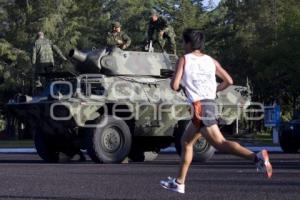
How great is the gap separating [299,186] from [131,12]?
1815 inches

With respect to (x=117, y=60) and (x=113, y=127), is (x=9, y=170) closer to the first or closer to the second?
(x=113, y=127)

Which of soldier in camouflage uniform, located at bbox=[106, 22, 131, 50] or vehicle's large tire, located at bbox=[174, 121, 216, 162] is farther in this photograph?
soldier in camouflage uniform, located at bbox=[106, 22, 131, 50]

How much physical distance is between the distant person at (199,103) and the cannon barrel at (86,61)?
9.28 meters

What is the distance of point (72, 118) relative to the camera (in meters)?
16.8

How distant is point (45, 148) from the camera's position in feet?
61.3

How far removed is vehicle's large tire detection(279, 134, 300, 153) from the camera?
2364 cm

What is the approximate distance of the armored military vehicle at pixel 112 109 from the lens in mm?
16938

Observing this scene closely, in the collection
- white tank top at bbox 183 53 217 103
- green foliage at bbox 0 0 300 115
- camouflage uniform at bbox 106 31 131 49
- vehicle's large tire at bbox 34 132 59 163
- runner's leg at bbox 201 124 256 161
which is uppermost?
green foliage at bbox 0 0 300 115

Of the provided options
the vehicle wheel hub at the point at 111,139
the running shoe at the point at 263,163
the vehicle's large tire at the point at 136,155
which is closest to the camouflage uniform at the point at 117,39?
the vehicle's large tire at the point at 136,155

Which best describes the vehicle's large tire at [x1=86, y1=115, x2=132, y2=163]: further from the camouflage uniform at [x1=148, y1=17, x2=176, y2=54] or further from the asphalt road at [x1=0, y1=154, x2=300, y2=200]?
the camouflage uniform at [x1=148, y1=17, x2=176, y2=54]

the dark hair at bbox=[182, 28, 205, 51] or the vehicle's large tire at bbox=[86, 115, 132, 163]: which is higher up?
the dark hair at bbox=[182, 28, 205, 51]

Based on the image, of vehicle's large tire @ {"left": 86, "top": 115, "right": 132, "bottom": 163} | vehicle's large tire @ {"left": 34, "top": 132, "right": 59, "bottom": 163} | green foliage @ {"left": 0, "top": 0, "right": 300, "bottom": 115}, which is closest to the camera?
vehicle's large tire @ {"left": 86, "top": 115, "right": 132, "bottom": 163}

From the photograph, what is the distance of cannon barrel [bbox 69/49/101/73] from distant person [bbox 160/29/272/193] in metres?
9.28

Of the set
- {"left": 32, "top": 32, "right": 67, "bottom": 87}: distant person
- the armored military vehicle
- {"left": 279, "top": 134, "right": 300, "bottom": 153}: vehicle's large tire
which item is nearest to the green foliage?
{"left": 279, "top": 134, "right": 300, "bottom": 153}: vehicle's large tire
